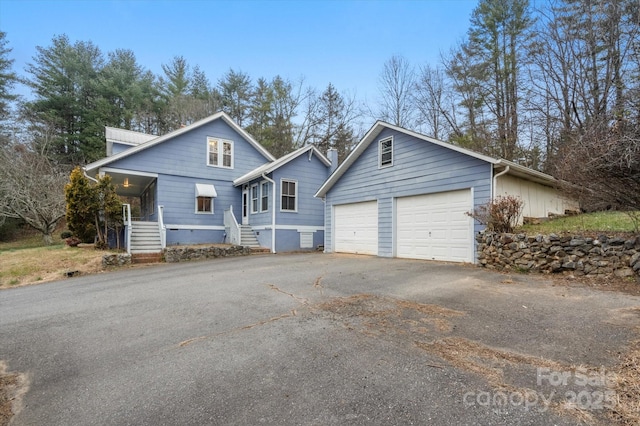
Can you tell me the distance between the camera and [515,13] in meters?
16.3

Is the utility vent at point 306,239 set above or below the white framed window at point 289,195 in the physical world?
below

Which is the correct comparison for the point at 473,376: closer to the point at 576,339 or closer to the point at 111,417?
the point at 576,339

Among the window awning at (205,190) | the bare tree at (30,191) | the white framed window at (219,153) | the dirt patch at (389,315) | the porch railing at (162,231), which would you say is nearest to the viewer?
the dirt patch at (389,315)

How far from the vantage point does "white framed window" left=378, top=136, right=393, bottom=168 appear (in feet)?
37.4

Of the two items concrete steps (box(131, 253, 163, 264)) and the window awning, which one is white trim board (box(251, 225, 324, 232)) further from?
concrete steps (box(131, 253, 163, 264))

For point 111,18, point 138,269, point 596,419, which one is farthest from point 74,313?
point 111,18

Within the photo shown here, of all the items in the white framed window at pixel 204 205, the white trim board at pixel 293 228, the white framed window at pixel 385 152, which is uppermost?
the white framed window at pixel 385 152

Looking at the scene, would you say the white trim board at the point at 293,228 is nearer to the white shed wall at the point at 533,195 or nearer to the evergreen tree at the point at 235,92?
the white shed wall at the point at 533,195

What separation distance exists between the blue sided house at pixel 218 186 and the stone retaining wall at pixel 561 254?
8.92 m

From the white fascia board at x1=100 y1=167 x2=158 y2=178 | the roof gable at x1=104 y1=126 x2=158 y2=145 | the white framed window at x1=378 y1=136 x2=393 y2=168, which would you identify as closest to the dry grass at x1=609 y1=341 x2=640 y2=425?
the white framed window at x1=378 y1=136 x2=393 y2=168

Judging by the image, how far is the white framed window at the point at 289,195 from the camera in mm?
14416

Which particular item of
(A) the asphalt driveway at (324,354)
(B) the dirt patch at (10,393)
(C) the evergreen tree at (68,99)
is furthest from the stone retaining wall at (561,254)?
(C) the evergreen tree at (68,99)

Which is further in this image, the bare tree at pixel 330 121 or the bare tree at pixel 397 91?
the bare tree at pixel 330 121

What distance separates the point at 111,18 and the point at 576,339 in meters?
26.2
